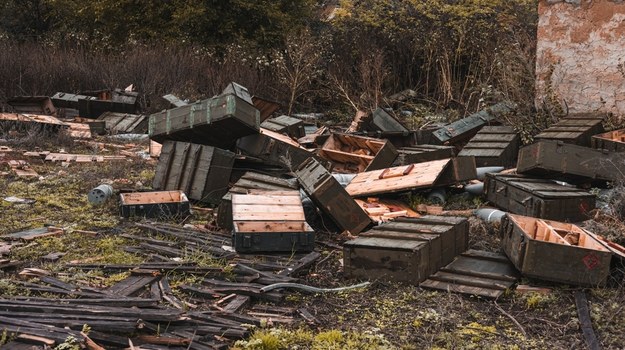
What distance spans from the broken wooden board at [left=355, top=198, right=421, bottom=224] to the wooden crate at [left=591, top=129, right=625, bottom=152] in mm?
3040

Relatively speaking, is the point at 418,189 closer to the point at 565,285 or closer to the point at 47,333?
the point at 565,285

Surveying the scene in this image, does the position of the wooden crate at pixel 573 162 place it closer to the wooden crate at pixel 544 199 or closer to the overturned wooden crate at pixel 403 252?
the wooden crate at pixel 544 199

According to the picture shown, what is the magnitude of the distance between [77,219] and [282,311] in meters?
4.46

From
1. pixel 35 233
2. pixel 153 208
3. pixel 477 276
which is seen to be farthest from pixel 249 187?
pixel 477 276

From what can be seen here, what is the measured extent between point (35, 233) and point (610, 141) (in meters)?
8.07

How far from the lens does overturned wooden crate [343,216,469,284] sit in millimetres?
6473

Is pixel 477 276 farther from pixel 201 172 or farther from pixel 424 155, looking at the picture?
pixel 201 172

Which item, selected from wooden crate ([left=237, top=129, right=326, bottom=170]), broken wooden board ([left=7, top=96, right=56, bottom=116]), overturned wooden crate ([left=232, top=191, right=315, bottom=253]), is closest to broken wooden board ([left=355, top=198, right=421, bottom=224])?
overturned wooden crate ([left=232, top=191, right=315, bottom=253])

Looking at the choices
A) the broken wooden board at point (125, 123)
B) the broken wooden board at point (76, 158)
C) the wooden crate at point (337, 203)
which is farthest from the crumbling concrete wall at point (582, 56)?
the broken wooden board at point (125, 123)

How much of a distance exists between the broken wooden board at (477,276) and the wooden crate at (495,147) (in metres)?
4.19

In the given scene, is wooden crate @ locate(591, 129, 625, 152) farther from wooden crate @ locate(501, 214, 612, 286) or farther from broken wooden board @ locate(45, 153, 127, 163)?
broken wooden board @ locate(45, 153, 127, 163)

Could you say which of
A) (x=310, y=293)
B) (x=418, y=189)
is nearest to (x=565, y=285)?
(x=310, y=293)

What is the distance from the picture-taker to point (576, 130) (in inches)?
400

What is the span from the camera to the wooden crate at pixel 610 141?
9625 millimetres
